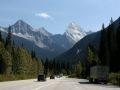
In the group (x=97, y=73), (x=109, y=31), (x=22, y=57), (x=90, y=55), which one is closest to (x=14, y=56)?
(x=22, y=57)

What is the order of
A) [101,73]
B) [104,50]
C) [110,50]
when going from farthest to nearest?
1. [104,50]
2. [110,50]
3. [101,73]

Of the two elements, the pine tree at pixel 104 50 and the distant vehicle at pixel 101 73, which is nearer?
the distant vehicle at pixel 101 73

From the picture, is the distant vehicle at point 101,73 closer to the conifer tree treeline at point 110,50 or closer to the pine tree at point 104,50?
the conifer tree treeline at point 110,50

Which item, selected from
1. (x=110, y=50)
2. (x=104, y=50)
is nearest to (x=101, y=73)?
(x=110, y=50)

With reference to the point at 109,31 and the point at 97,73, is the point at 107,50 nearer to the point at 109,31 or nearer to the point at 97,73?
the point at 109,31

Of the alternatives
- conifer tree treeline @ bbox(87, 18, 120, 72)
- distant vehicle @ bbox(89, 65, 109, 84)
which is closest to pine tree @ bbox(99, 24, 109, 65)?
conifer tree treeline @ bbox(87, 18, 120, 72)

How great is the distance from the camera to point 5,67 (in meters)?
154

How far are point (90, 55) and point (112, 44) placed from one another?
14806 mm

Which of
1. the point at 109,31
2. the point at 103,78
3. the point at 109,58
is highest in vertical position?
the point at 109,31

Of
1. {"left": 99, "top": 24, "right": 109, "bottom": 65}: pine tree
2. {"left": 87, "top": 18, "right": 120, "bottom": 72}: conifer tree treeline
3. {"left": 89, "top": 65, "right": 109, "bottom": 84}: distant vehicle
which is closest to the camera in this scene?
{"left": 89, "top": 65, "right": 109, "bottom": 84}: distant vehicle

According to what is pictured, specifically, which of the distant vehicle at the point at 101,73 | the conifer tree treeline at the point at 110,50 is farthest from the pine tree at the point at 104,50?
the distant vehicle at the point at 101,73

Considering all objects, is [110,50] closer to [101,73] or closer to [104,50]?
[104,50]

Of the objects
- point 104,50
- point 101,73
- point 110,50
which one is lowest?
point 101,73

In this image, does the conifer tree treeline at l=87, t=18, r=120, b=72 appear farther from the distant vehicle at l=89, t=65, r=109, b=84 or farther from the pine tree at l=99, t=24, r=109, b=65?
the distant vehicle at l=89, t=65, r=109, b=84
